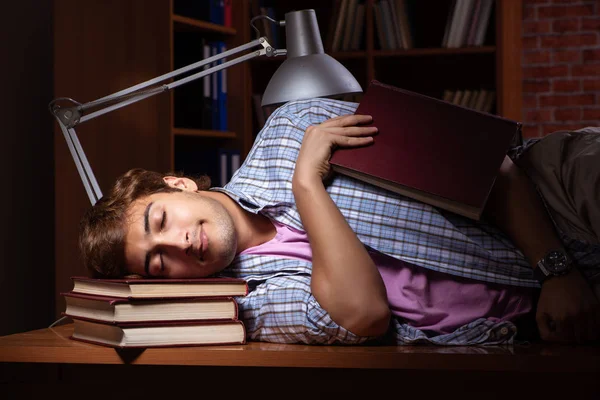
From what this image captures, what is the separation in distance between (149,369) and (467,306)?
551mm

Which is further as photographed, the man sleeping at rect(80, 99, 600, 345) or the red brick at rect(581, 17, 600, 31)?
the red brick at rect(581, 17, 600, 31)

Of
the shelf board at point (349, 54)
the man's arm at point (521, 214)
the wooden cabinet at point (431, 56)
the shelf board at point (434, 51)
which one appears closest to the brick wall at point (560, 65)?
the wooden cabinet at point (431, 56)

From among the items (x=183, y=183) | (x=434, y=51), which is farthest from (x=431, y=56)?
(x=183, y=183)

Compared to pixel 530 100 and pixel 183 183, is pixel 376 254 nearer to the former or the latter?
pixel 183 183

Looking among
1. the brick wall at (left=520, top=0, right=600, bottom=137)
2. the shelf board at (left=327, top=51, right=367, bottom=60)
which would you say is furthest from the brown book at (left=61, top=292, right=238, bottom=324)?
the brick wall at (left=520, top=0, right=600, bottom=137)

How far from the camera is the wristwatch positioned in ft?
3.80

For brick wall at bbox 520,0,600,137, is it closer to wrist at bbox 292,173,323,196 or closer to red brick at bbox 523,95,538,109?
red brick at bbox 523,95,538,109

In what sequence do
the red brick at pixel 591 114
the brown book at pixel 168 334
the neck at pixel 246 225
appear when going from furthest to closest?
the red brick at pixel 591 114, the neck at pixel 246 225, the brown book at pixel 168 334

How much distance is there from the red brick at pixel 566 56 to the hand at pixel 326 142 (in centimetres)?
356

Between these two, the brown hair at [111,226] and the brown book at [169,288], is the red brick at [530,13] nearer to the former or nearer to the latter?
the brown hair at [111,226]

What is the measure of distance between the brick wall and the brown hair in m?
3.42

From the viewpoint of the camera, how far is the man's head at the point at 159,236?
4.06 ft

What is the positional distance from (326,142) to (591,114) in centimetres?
357

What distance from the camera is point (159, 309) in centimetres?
107
